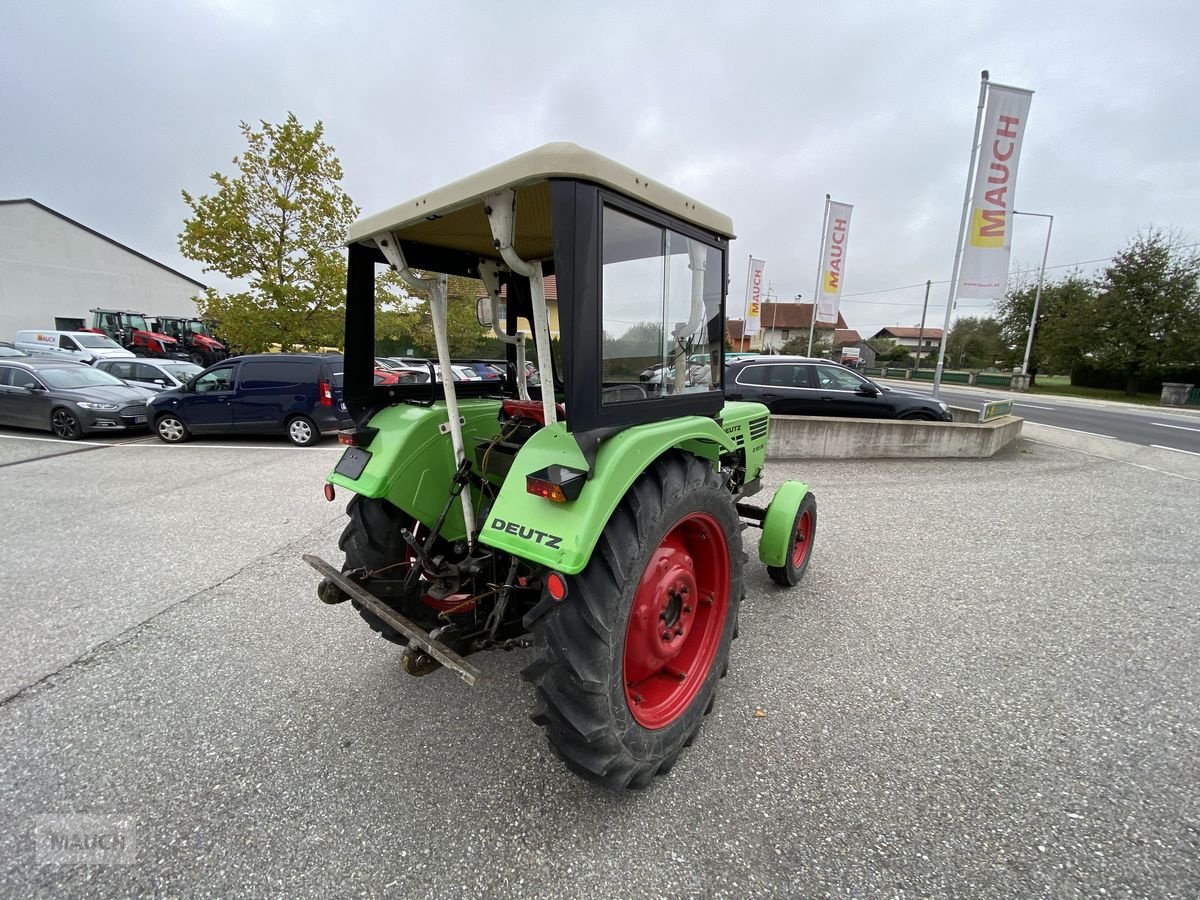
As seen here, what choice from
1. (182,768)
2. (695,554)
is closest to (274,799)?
(182,768)

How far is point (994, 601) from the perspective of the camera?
3.40 meters

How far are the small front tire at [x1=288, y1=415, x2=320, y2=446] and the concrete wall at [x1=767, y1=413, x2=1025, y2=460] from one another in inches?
312

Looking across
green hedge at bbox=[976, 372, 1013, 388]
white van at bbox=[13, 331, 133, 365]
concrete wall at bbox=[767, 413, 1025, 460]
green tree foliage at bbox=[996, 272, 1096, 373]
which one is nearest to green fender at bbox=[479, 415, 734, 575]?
concrete wall at bbox=[767, 413, 1025, 460]

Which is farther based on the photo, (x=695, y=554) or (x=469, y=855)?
(x=695, y=554)

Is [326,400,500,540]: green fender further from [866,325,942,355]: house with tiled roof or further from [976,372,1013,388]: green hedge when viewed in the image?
[866,325,942,355]: house with tiled roof

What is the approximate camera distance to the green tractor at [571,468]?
1614 millimetres

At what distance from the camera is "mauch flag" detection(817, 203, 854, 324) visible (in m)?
17.0

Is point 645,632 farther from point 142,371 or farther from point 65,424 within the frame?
point 142,371

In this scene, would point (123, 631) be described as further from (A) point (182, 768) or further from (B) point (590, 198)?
(B) point (590, 198)

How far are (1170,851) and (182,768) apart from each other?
3708 mm

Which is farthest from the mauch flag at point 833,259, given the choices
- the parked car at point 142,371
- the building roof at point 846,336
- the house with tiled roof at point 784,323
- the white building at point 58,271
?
the building roof at point 846,336

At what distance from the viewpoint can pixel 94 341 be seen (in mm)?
18891

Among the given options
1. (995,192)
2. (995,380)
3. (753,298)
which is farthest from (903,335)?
(995,192)

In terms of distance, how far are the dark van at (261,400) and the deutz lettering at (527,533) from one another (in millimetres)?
7601
